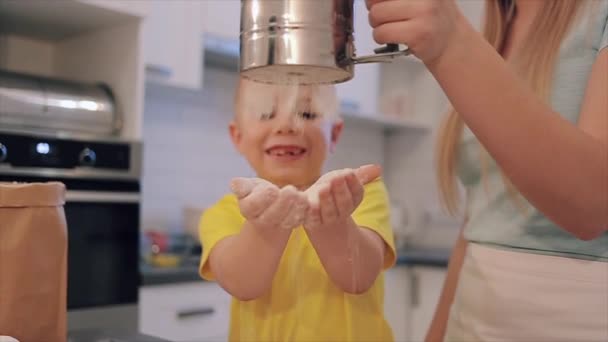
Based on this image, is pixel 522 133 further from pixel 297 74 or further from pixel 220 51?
pixel 220 51

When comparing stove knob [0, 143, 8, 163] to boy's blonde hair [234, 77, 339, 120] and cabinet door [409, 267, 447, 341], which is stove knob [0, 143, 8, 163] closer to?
boy's blonde hair [234, 77, 339, 120]

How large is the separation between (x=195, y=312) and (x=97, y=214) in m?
0.35

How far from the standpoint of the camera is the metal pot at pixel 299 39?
19.6 inches

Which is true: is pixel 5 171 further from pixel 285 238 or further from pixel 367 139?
pixel 367 139

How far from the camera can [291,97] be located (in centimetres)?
66

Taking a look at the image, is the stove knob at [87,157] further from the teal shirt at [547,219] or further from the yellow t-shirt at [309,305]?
the teal shirt at [547,219]

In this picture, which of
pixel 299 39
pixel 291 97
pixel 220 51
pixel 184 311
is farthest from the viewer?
pixel 220 51

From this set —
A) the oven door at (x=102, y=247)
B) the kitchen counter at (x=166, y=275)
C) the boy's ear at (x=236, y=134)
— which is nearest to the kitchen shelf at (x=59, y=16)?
the oven door at (x=102, y=247)

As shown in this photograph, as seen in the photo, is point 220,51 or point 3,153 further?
point 220,51

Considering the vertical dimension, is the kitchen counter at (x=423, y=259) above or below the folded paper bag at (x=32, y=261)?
below

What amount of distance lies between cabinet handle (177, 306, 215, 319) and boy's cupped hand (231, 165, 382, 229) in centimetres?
117

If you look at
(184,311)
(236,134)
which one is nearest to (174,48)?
(184,311)

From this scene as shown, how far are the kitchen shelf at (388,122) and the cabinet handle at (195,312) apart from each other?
99cm

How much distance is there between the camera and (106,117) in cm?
160
